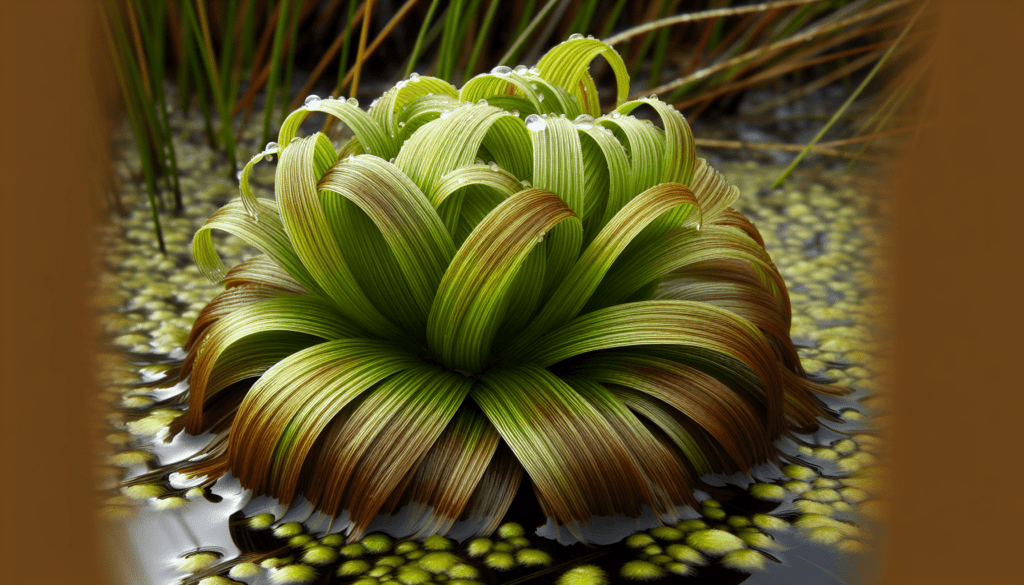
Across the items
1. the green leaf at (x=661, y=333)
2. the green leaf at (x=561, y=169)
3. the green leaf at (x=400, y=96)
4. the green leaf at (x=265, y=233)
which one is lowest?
the green leaf at (x=661, y=333)

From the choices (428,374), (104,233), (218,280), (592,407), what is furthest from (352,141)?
(104,233)

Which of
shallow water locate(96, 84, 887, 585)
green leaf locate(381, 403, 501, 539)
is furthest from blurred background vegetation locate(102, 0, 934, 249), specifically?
green leaf locate(381, 403, 501, 539)

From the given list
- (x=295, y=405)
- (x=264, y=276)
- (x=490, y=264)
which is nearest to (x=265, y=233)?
(x=264, y=276)

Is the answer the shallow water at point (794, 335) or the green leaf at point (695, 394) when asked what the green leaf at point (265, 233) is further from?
the green leaf at point (695, 394)

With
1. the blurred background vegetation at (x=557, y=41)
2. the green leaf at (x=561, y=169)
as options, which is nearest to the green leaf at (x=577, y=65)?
the green leaf at (x=561, y=169)

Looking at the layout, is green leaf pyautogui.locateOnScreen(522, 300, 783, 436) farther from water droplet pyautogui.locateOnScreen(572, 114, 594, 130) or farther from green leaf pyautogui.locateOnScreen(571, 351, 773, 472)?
water droplet pyautogui.locateOnScreen(572, 114, 594, 130)
